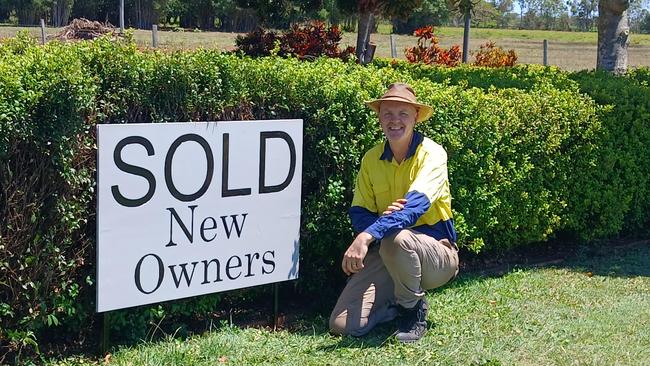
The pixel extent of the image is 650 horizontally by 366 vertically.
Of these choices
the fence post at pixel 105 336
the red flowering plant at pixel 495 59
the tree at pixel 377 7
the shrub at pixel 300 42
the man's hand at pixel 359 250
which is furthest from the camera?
the red flowering plant at pixel 495 59

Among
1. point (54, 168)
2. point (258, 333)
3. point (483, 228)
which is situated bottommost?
point (258, 333)

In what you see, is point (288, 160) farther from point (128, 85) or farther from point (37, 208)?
point (37, 208)

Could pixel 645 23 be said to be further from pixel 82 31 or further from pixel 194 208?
pixel 194 208

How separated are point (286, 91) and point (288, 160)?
0.44m

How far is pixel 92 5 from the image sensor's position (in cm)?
5425

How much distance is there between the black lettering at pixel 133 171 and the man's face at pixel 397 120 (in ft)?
4.60

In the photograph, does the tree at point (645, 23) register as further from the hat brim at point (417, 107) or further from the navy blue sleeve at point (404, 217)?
the navy blue sleeve at point (404, 217)

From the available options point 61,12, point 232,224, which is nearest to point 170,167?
point 232,224

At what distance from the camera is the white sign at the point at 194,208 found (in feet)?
13.8

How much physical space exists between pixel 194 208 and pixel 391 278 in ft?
4.23

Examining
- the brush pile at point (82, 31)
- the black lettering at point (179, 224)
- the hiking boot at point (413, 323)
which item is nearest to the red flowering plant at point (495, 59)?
the hiking boot at point (413, 323)

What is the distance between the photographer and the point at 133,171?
4.23 metres

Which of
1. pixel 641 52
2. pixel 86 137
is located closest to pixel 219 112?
pixel 86 137

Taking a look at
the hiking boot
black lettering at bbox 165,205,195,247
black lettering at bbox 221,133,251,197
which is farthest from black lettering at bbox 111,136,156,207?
the hiking boot
